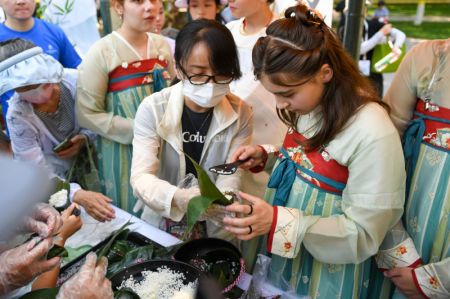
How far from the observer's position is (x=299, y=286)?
160 cm

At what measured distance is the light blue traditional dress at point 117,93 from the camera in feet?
7.47

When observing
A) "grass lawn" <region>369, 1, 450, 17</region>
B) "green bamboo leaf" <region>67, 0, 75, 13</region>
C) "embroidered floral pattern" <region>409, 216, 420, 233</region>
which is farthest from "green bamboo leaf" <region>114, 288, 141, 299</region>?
"grass lawn" <region>369, 1, 450, 17</region>

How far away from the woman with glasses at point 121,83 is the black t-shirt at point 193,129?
584 mm

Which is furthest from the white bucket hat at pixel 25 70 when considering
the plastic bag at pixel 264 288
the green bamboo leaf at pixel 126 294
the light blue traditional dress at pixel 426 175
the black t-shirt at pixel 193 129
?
the light blue traditional dress at pixel 426 175

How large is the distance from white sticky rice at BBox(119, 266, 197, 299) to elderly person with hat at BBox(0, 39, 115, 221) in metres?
0.62

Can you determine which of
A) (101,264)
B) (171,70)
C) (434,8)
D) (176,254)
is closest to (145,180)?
(176,254)

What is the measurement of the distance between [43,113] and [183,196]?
115cm

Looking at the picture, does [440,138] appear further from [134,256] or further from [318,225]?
[134,256]

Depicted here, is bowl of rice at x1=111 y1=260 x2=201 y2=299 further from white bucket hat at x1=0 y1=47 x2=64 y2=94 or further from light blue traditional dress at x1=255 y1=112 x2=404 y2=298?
white bucket hat at x1=0 y1=47 x2=64 y2=94

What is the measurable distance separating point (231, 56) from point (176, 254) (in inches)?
33.0

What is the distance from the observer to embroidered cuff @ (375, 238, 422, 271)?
1488 millimetres

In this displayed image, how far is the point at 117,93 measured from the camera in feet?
7.68

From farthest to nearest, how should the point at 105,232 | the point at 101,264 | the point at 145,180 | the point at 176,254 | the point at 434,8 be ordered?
the point at 434,8 < the point at 105,232 < the point at 145,180 < the point at 176,254 < the point at 101,264

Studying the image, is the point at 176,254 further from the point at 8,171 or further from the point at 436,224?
the point at 436,224
